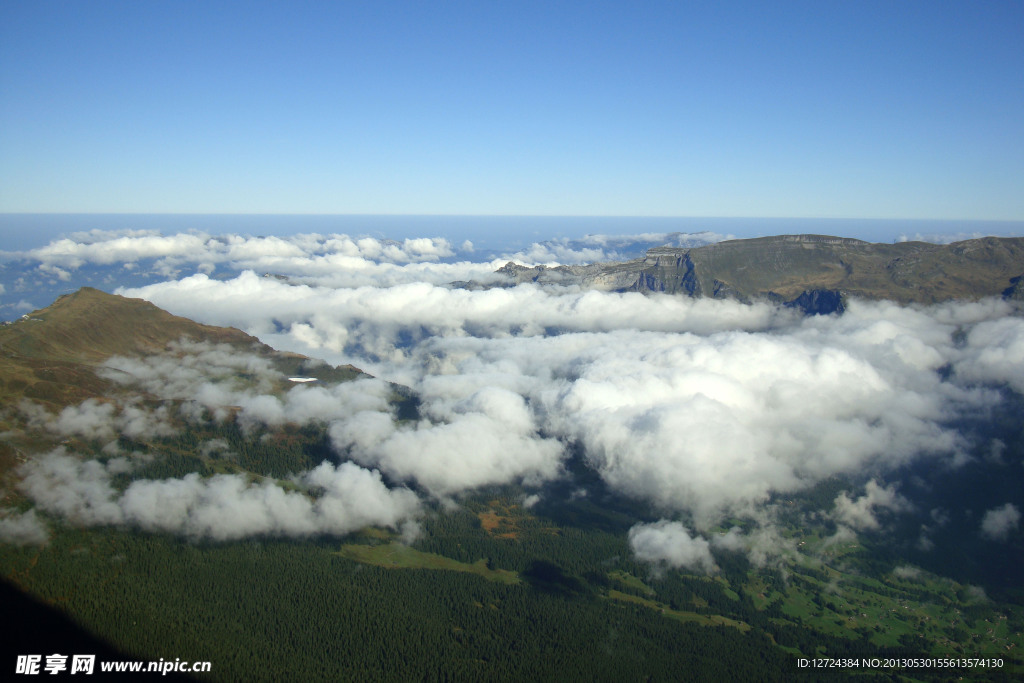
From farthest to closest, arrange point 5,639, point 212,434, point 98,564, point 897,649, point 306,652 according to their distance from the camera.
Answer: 1. point 212,434
2. point 897,649
3. point 98,564
4. point 306,652
5. point 5,639

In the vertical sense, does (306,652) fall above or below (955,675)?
above

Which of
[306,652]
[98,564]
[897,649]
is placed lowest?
[897,649]

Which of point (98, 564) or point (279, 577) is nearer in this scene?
point (98, 564)

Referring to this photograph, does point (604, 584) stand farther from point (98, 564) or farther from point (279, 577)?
point (98, 564)

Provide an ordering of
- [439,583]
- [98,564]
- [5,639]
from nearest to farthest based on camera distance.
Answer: [5,639] < [98,564] < [439,583]

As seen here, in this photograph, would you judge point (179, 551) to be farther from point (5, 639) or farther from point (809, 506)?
point (809, 506)

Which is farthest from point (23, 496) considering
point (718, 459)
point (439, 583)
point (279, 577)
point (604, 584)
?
point (718, 459)

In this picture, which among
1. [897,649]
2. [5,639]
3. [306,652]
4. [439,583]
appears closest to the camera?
[5,639]

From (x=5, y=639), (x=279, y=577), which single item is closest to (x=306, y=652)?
(x=279, y=577)

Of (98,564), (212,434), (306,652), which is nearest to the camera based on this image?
(306,652)
